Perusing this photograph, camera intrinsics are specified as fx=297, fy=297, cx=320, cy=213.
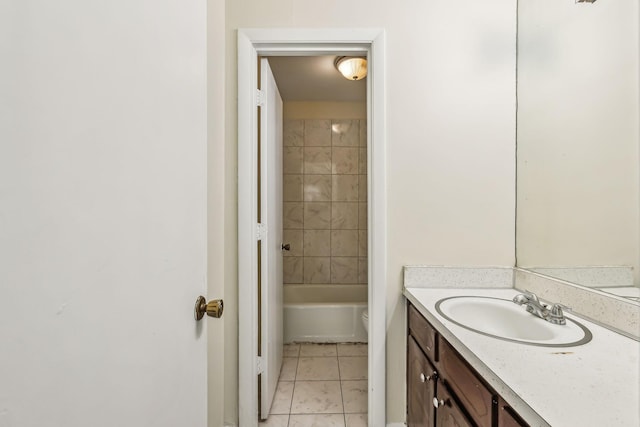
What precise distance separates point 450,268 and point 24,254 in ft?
5.13

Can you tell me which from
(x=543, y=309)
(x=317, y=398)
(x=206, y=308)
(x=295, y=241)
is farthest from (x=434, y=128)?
(x=295, y=241)

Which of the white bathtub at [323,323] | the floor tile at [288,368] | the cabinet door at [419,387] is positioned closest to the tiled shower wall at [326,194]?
the white bathtub at [323,323]

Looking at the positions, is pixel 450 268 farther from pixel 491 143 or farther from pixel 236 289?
pixel 236 289

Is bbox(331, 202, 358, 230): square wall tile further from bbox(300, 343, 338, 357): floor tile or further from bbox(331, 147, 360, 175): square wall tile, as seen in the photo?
bbox(300, 343, 338, 357): floor tile

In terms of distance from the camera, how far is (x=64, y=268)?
36cm

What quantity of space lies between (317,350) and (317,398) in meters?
0.64

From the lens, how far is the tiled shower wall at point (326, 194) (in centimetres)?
326

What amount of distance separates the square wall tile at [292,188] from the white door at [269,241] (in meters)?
1.22

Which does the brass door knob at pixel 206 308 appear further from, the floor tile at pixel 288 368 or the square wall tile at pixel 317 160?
the square wall tile at pixel 317 160

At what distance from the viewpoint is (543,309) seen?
1086mm

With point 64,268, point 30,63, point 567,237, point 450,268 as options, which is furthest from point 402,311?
point 30,63

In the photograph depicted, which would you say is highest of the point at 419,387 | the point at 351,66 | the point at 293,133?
the point at 351,66

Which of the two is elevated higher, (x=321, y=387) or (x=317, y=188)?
(x=317, y=188)

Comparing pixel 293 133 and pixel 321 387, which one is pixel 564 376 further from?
pixel 293 133
